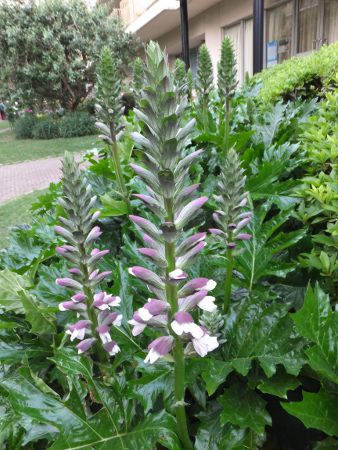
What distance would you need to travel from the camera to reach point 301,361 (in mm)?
1705

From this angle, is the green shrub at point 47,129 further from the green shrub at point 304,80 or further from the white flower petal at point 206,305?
the white flower petal at point 206,305

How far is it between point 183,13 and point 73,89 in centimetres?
1230

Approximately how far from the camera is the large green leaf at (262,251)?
7.41ft

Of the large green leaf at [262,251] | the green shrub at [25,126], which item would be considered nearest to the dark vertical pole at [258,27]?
the large green leaf at [262,251]

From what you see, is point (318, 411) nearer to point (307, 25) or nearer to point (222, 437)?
point (222, 437)

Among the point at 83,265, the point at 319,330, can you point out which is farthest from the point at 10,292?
the point at 319,330

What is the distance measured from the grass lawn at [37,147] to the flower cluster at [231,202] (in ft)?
52.1

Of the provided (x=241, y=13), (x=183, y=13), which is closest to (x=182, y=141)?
(x=183, y=13)

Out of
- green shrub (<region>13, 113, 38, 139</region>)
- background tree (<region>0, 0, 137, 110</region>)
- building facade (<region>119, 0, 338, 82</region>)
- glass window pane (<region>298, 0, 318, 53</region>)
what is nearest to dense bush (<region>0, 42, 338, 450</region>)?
building facade (<region>119, 0, 338, 82</region>)

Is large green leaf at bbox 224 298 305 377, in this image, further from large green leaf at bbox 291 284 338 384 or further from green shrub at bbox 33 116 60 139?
green shrub at bbox 33 116 60 139

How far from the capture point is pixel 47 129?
23.6 metres

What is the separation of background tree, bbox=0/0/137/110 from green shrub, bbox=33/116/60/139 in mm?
1518

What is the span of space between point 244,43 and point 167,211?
16430 mm

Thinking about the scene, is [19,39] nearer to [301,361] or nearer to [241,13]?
[241,13]
